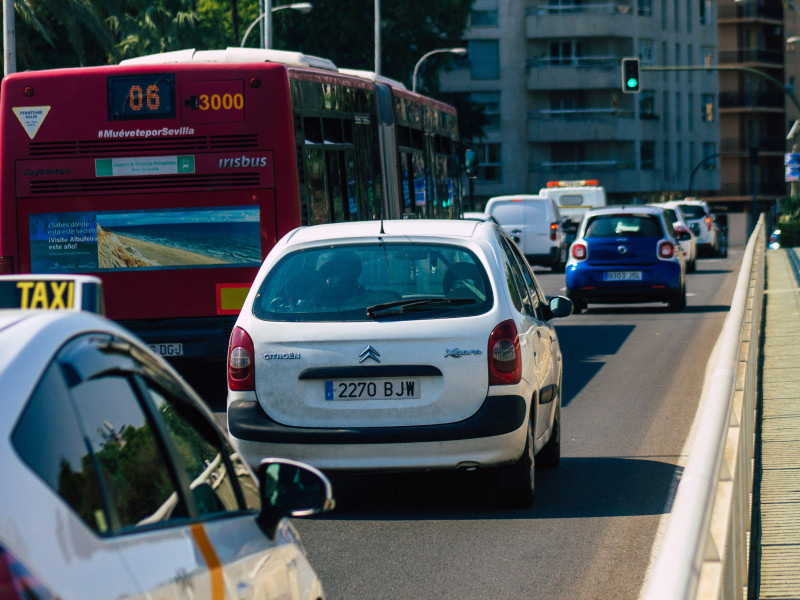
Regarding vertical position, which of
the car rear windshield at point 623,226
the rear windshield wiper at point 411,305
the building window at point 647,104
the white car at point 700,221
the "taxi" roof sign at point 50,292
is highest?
the building window at point 647,104

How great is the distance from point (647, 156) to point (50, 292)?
305 feet

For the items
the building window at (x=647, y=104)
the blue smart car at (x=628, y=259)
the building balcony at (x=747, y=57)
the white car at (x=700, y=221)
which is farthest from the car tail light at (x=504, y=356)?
the building balcony at (x=747, y=57)

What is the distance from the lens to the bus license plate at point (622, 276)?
911 inches

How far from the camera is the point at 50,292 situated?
284 cm

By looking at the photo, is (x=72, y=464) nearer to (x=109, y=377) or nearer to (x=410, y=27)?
(x=109, y=377)

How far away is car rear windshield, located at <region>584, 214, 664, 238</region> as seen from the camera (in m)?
23.2

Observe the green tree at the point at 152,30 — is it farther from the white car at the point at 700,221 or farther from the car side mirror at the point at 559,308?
the car side mirror at the point at 559,308

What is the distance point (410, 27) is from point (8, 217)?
53746mm

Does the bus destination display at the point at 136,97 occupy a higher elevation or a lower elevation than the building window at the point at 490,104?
lower

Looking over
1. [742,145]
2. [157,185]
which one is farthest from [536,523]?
[742,145]

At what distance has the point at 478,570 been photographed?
6648 mm

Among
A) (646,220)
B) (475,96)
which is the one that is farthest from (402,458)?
(475,96)

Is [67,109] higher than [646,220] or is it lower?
higher

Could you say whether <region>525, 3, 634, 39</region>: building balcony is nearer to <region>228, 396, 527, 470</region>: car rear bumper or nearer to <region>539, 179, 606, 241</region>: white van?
<region>539, 179, 606, 241</region>: white van
